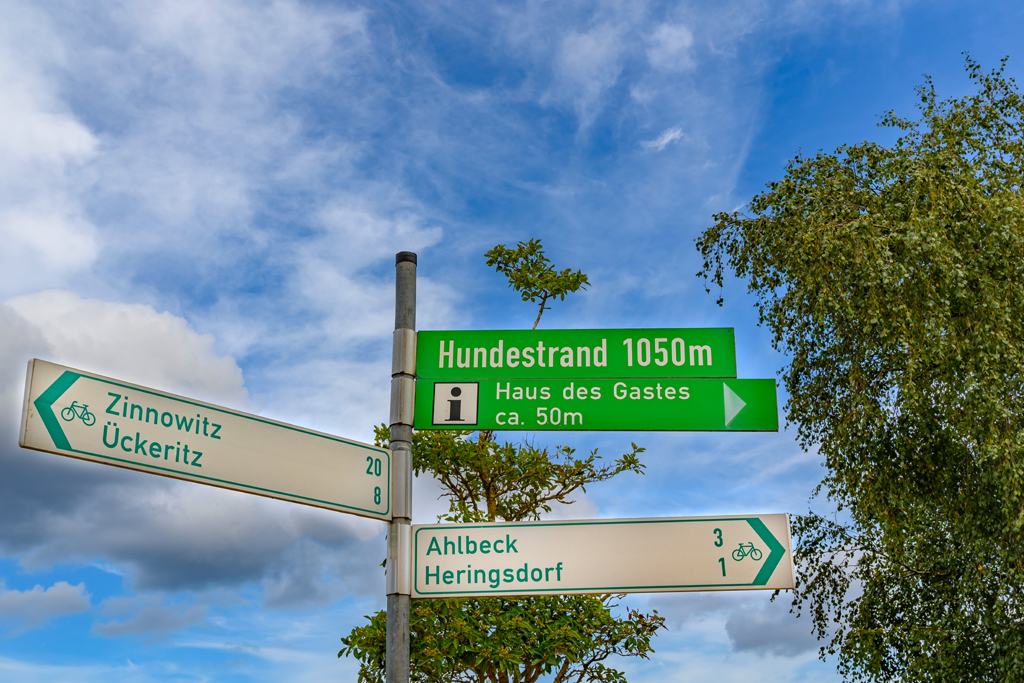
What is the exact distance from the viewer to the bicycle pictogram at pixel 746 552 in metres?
4.14

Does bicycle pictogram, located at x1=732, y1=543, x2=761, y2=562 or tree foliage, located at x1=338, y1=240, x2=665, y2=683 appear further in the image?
tree foliage, located at x1=338, y1=240, x2=665, y2=683

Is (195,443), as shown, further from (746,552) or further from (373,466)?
(746,552)

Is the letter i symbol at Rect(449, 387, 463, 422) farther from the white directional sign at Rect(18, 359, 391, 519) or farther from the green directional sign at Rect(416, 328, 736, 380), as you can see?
the white directional sign at Rect(18, 359, 391, 519)

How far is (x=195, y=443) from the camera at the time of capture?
371 cm

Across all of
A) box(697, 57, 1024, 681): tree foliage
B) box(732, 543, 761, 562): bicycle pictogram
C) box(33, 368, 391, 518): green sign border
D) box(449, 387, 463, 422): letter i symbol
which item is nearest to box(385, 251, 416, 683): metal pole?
box(33, 368, 391, 518): green sign border

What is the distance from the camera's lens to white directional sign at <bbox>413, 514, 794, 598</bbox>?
13.5 ft

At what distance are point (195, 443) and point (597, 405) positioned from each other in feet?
6.70

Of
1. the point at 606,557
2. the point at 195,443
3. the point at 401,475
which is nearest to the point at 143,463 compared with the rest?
the point at 195,443

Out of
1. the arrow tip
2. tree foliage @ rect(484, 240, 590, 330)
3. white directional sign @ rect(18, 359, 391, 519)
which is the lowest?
white directional sign @ rect(18, 359, 391, 519)

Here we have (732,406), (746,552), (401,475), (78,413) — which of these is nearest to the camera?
(78,413)

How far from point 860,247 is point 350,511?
8570mm

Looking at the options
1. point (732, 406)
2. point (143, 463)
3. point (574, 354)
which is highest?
point (574, 354)

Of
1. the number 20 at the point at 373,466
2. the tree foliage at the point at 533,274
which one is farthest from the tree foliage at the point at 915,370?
the number 20 at the point at 373,466

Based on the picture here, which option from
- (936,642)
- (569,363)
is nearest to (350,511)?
(569,363)
